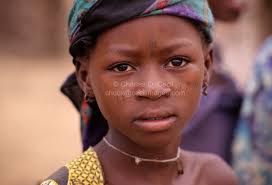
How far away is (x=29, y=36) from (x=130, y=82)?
10.4 metres

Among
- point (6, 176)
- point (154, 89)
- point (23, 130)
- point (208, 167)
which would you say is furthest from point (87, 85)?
point (23, 130)

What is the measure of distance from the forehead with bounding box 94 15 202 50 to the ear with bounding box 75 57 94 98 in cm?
16

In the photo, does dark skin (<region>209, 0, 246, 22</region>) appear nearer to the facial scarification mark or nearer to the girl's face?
the girl's face

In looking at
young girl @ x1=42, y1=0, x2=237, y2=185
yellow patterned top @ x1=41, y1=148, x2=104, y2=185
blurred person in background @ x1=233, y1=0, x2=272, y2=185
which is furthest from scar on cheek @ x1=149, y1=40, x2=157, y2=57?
blurred person in background @ x1=233, y1=0, x2=272, y2=185

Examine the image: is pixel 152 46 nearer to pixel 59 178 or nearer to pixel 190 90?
pixel 190 90

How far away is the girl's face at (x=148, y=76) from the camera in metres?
2.12

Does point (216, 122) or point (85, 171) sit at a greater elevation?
point (85, 171)

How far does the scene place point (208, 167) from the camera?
2594 mm

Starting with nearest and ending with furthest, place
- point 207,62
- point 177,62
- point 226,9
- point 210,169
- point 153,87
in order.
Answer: point 153,87 < point 177,62 < point 207,62 < point 210,169 < point 226,9

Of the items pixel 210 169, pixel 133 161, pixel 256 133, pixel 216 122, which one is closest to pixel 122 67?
pixel 133 161

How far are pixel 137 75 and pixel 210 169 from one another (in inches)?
26.3

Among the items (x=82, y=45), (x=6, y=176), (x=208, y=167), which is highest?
(x=82, y=45)

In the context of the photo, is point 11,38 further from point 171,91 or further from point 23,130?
point 171,91

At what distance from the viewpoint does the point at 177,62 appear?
7.22ft
